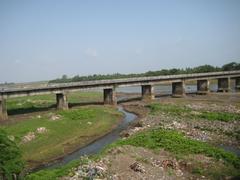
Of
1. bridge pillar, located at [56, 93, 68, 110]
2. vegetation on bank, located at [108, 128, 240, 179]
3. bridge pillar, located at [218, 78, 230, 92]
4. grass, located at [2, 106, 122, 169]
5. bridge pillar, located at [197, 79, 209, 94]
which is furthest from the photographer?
bridge pillar, located at [218, 78, 230, 92]

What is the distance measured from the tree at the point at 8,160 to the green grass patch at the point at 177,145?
41.3 ft

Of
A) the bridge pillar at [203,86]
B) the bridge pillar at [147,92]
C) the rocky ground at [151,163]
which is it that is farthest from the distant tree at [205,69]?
the rocky ground at [151,163]

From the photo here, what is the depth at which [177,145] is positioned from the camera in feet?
108

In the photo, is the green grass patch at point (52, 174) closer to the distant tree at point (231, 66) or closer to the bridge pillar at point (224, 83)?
the bridge pillar at point (224, 83)

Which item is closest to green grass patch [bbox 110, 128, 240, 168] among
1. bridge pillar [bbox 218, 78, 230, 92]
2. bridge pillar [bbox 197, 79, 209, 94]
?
bridge pillar [bbox 197, 79, 209, 94]

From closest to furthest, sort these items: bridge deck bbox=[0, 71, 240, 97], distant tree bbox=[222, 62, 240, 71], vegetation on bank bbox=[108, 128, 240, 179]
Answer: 1. vegetation on bank bbox=[108, 128, 240, 179]
2. bridge deck bbox=[0, 71, 240, 97]
3. distant tree bbox=[222, 62, 240, 71]

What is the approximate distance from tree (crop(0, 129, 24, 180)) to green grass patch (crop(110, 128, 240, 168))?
496 inches

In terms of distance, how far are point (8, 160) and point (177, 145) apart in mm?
17688

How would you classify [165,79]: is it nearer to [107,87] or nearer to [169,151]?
[107,87]

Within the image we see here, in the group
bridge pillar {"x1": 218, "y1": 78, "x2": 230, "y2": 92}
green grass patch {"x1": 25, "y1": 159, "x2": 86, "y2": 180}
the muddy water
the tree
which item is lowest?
the muddy water

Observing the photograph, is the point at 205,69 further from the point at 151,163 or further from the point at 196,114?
the point at 151,163

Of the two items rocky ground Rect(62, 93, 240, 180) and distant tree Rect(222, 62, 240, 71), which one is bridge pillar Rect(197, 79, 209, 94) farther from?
distant tree Rect(222, 62, 240, 71)

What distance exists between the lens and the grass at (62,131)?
37.3 metres

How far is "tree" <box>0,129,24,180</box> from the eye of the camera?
23.3 m
